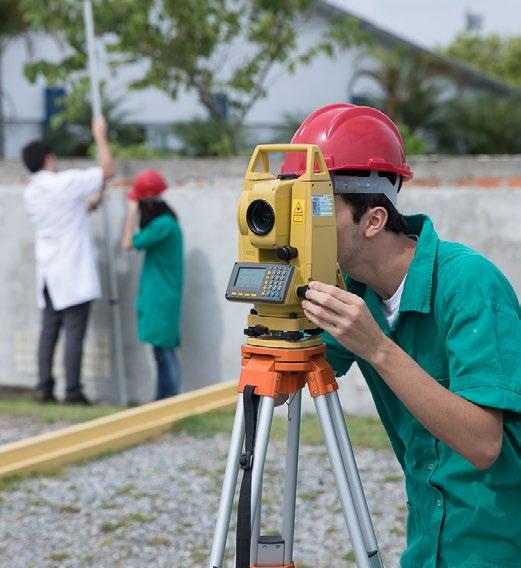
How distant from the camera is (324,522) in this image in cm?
523

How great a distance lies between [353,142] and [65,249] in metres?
6.39

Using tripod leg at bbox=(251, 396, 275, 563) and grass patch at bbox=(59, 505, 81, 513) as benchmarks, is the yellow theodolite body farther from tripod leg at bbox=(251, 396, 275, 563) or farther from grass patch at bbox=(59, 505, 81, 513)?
grass patch at bbox=(59, 505, 81, 513)

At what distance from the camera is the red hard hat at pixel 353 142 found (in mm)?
2602

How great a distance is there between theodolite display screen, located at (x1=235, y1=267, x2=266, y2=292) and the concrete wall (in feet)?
15.5

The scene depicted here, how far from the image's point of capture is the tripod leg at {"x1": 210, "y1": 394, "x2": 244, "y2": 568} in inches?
107

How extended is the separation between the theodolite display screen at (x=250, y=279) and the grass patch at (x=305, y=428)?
13.7 ft

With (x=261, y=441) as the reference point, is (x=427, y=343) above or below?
above

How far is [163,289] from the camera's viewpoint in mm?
8344

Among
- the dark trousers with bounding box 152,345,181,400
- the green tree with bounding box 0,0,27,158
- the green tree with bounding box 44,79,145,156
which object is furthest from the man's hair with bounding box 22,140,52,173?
the green tree with bounding box 44,79,145,156

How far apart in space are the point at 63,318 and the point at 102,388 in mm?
691

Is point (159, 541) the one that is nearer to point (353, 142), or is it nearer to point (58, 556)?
point (58, 556)

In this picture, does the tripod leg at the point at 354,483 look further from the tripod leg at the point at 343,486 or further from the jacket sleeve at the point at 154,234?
the jacket sleeve at the point at 154,234

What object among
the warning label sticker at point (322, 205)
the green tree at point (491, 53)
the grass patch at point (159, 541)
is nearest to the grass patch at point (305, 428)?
the grass patch at point (159, 541)

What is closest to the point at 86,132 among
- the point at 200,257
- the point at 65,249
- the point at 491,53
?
the point at 65,249
